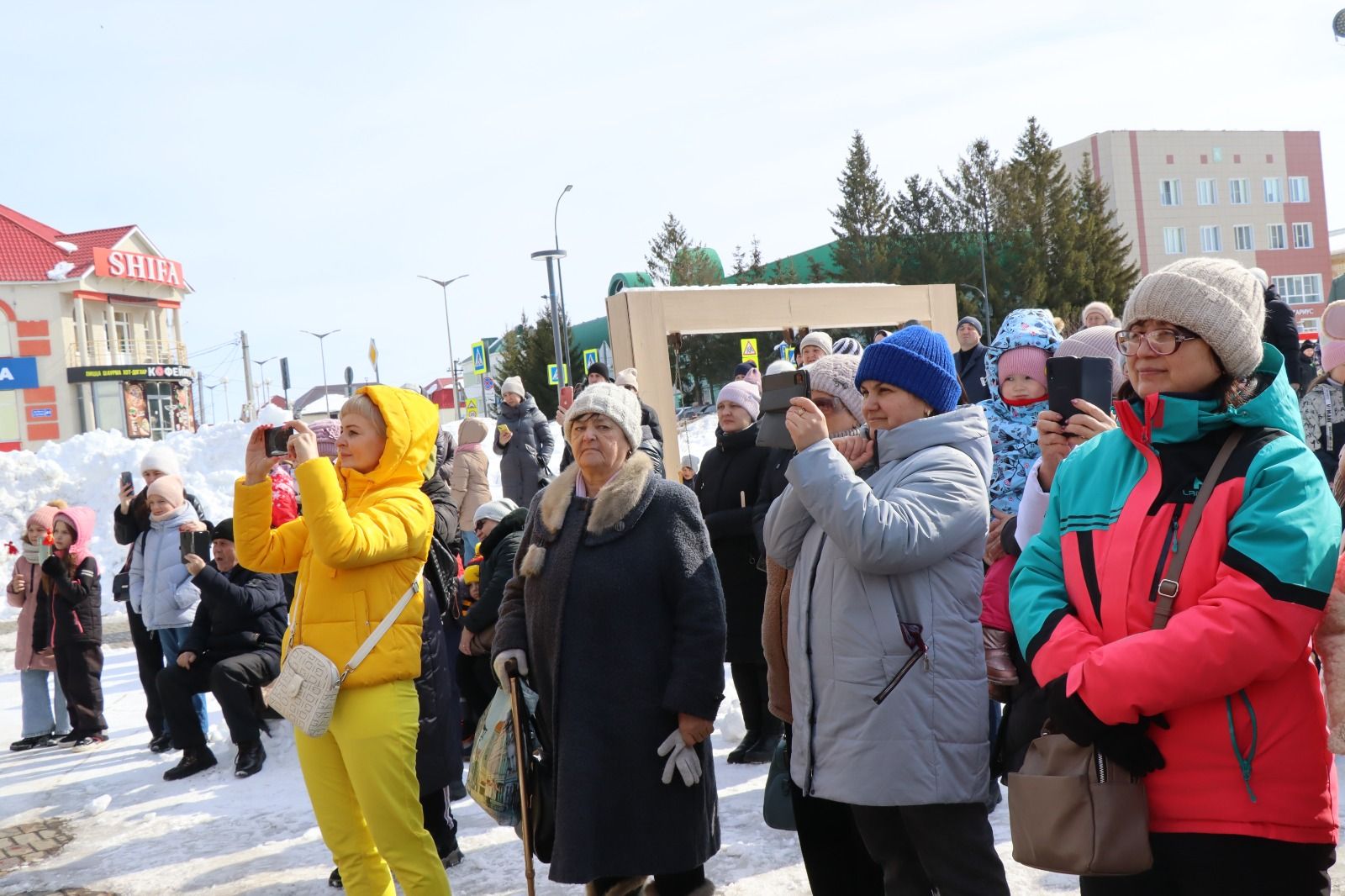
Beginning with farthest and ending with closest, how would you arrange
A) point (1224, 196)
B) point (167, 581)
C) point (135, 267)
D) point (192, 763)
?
point (1224, 196)
point (135, 267)
point (167, 581)
point (192, 763)

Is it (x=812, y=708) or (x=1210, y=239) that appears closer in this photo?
(x=812, y=708)

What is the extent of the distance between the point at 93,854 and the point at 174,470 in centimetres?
319

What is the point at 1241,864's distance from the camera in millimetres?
2311

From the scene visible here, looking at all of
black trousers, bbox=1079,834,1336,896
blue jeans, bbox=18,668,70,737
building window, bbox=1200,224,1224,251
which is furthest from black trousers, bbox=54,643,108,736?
building window, bbox=1200,224,1224,251

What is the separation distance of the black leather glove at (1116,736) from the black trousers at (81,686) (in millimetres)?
8427

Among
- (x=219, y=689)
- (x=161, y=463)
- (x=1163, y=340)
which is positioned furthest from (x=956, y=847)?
(x=161, y=463)

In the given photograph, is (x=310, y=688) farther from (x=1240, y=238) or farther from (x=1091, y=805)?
(x=1240, y=238)

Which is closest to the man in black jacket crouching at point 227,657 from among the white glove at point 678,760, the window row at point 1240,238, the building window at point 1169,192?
the white glove at point 678,760

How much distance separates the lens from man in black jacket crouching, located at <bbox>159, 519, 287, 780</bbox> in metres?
7.22

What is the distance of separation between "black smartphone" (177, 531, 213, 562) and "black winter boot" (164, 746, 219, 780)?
125 cm

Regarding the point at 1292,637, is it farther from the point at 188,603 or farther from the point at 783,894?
the point at 188,603

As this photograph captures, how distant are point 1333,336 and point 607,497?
16.5 ft

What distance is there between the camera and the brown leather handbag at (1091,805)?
7.62ft

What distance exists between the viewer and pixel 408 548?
14.2ft
